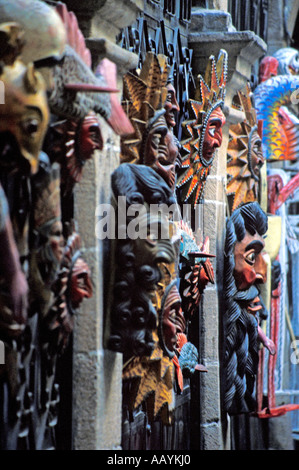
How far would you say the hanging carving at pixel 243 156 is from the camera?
5621 mm

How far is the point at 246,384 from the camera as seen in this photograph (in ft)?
18.0

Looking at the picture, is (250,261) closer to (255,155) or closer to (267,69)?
(255,155)

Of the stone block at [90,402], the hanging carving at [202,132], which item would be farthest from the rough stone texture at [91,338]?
the hanging carving at [202,132]

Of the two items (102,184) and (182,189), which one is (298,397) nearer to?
(182,189)

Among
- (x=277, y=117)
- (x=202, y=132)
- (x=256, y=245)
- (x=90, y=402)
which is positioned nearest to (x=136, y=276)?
(x=90, y=402)

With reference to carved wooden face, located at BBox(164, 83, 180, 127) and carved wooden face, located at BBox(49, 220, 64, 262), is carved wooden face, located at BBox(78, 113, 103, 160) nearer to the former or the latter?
carved wooden face, located at BBox(49, 220, 64, 262)

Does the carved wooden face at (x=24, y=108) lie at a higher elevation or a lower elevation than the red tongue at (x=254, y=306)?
higher

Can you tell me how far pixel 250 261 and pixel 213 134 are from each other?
0.59 meters

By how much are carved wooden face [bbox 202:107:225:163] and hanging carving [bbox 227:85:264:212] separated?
51 centimetres

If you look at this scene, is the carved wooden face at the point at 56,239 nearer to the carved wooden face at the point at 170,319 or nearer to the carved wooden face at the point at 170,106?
the carved wooden face at the point at 170,319

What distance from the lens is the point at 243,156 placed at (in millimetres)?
5641

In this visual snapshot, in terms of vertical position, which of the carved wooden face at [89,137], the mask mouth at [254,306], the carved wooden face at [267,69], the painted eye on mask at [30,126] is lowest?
the mask mouth at [254,306]

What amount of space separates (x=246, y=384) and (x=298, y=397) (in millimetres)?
2212

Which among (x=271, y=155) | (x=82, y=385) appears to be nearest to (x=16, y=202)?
(x=82, y=385)
